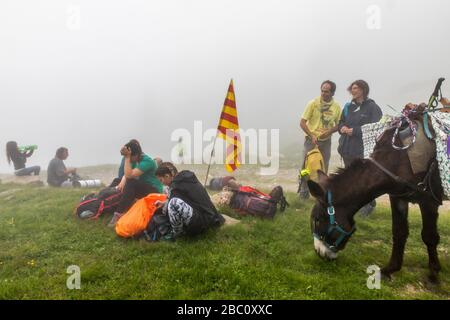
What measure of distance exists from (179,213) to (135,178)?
3.02 m

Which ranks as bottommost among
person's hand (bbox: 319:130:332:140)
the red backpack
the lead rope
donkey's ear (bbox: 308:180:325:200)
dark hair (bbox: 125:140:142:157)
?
the red backpack

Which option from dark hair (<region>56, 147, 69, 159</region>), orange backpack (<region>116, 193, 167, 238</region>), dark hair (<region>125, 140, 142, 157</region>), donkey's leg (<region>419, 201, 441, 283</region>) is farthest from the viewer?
dark hair (<region>56, 147, 69, 159</region>)

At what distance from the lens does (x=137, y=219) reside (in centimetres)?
812

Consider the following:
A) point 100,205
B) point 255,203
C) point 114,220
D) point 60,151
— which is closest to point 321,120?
point 255,203

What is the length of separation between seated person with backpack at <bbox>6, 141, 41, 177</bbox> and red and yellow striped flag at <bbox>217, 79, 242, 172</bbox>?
1462cm

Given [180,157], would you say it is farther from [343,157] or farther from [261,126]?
[261,126]

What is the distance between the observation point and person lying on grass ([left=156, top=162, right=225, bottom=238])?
741 centimetres

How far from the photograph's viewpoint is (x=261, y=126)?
268ft

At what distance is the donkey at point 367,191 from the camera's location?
18.6ft

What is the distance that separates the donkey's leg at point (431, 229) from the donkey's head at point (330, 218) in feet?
3.88

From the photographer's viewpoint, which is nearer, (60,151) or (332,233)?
(332,233)

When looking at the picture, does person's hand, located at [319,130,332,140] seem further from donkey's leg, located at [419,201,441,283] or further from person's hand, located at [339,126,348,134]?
donkey's leg, located at [419,201,441,283]

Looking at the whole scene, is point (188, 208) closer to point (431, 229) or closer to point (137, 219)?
point (137, 219)

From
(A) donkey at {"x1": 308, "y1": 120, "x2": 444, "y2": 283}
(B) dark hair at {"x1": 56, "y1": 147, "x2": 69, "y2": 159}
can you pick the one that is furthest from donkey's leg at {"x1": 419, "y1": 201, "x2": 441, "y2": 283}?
(B) dark hair at {"x1": 56, "y1": 147, "x2": 69, "y2": 159}
